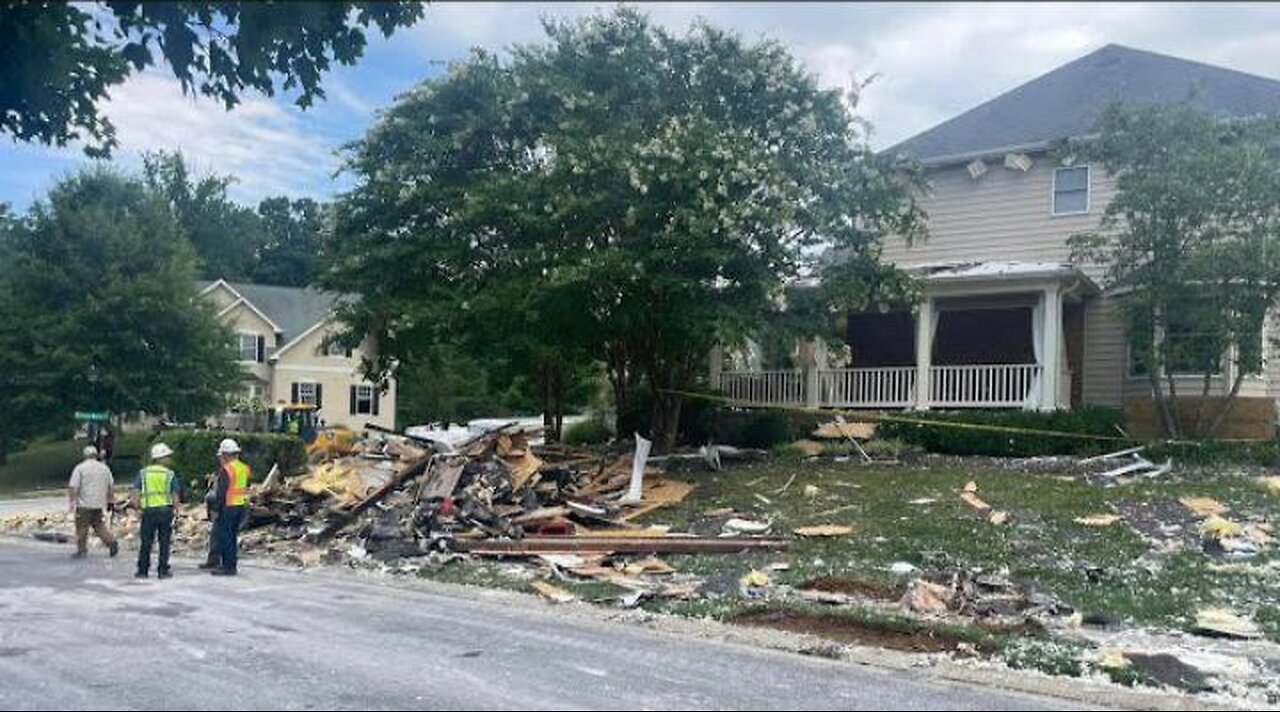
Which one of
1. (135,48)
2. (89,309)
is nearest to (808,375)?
(135,48)

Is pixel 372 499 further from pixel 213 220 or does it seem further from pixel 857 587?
pixel 213 220

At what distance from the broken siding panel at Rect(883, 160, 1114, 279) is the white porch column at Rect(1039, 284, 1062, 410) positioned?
84.6 inches

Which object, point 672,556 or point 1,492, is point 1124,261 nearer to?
point 672,556

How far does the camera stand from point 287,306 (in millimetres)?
62062

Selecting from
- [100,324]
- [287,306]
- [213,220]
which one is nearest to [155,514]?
[100,324]

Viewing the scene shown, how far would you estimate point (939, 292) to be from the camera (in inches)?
955

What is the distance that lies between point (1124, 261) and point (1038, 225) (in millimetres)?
5185

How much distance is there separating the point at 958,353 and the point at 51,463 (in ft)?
112

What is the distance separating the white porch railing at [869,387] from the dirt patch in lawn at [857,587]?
40.5 feet

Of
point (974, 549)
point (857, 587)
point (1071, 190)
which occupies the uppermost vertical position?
point (1071, 190)

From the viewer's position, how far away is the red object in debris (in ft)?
54.4

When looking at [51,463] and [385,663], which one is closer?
[385,663]

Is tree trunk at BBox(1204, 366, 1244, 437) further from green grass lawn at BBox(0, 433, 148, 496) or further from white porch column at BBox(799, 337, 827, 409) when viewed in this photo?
green grass lawn at BBox(0, 433, 148, 496)

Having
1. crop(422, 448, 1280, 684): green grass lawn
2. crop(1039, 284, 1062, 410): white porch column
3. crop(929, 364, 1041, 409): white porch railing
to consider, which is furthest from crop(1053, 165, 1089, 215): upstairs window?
crop(422, 448, 1280, 684): green grass lawn
